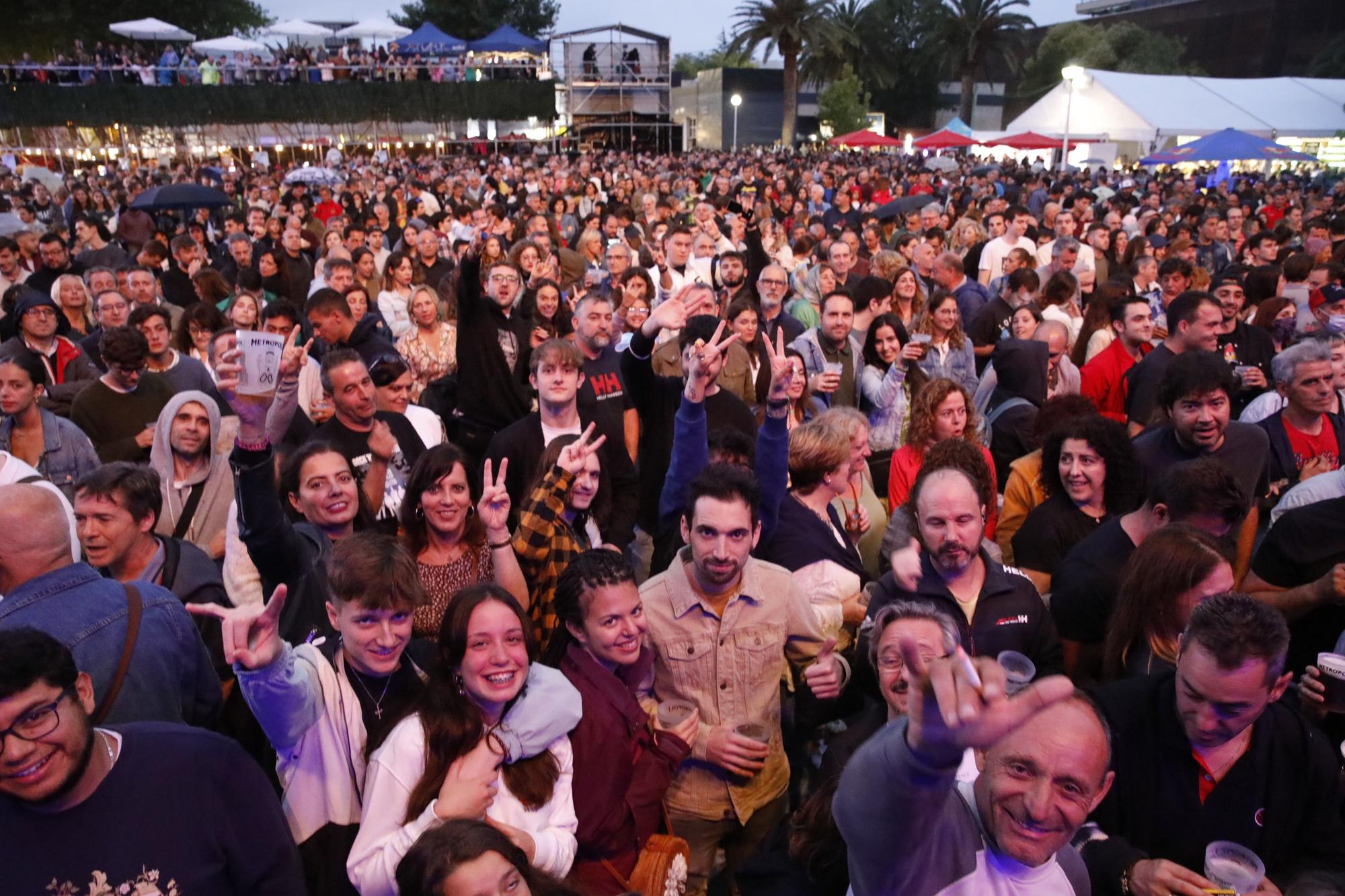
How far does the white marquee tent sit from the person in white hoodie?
1187 inches

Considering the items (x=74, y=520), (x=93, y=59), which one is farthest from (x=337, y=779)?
(x=93, y=59)

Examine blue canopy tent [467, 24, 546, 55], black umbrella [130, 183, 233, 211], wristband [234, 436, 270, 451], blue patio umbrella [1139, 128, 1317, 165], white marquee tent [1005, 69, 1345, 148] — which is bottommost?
wristband [234, 436, 270, 451]

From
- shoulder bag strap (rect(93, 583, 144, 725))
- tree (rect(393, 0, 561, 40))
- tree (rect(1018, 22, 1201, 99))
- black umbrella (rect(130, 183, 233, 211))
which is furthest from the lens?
tree (rect(393, 0, 561, 40))

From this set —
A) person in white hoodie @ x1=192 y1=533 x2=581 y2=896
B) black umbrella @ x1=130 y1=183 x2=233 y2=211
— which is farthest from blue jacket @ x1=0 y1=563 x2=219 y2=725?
black umbrella @ x1=130 y1=183 x2=233 y2=211

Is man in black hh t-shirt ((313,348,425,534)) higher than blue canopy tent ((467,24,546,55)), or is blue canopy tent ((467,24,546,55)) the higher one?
blue canopy tent ((467,24,546,55))

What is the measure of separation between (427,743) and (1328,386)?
402 centimetres

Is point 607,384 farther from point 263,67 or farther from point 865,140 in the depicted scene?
point 263,67

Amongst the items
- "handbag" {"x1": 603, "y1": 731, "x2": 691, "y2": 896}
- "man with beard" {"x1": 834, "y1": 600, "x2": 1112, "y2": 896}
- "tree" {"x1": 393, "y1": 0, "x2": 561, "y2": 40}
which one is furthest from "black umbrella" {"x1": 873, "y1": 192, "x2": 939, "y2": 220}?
"tree" {"x1": 393, "y1": 0, "x2": 561, "y2": 40}

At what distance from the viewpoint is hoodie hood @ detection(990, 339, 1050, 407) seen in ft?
17.0

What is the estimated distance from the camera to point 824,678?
2652 mm

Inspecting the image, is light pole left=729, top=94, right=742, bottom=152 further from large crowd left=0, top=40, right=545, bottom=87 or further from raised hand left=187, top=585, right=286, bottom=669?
raised hand left=187, top=585, right=286, bottom=669

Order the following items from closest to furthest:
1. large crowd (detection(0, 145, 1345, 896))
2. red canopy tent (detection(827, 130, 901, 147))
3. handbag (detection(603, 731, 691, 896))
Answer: large crowd (detection(0, 145, 1345, 896)) < handbag (detection(603, 731, 691, 896)) < red canopy tent (detection(827, 130, 901, 147))

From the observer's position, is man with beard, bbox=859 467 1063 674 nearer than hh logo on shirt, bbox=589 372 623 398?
Yes

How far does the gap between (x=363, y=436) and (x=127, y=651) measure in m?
1.66
